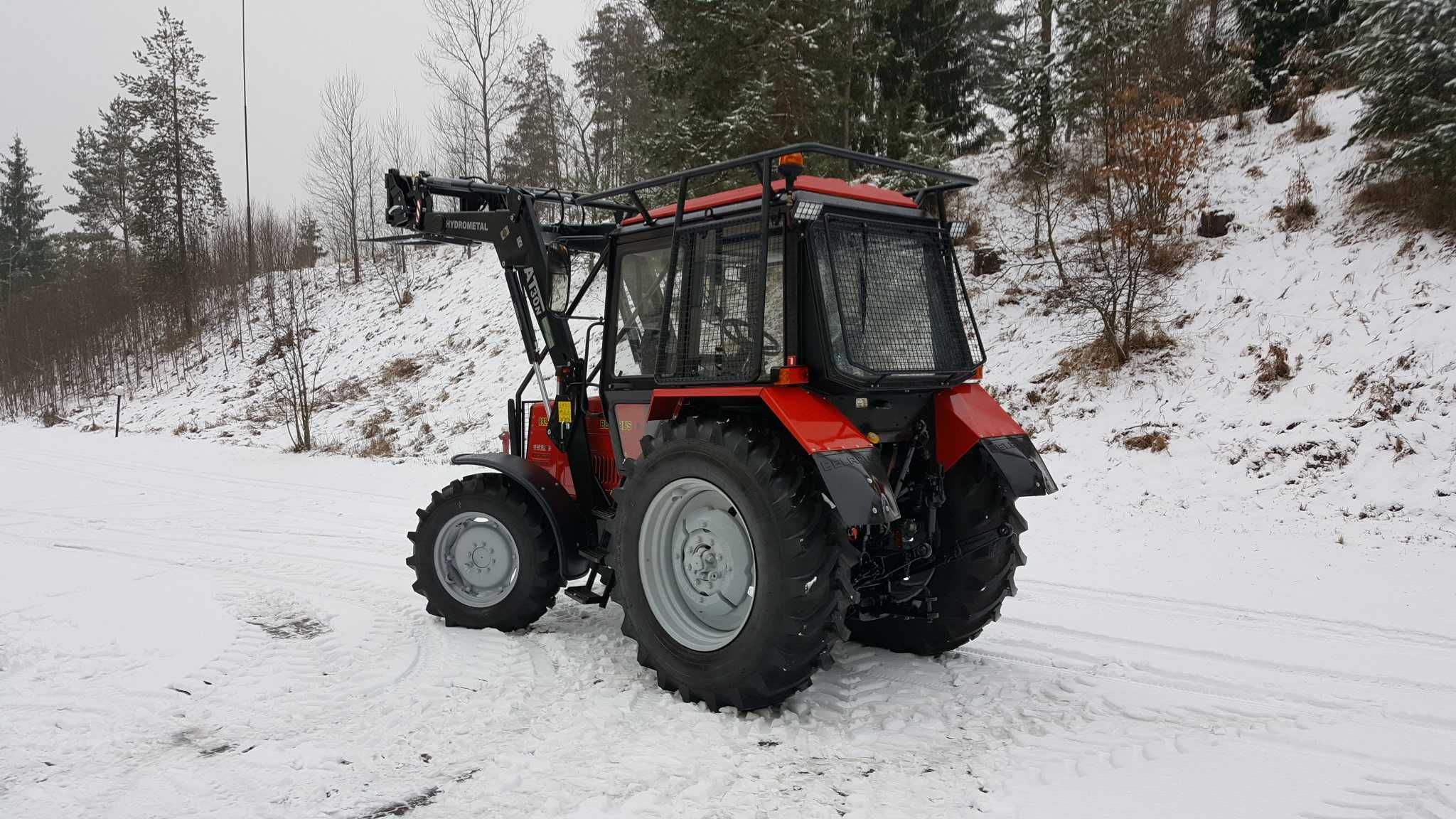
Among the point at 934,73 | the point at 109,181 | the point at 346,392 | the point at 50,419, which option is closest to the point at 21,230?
the point at 109,181

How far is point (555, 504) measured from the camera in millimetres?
4723

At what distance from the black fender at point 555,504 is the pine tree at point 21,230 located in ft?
155

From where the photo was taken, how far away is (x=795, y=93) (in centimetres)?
1169

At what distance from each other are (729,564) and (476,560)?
5.94 feet

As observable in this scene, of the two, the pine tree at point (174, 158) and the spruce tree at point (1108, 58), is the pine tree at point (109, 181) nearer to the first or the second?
the pine tree at point (174, 158)

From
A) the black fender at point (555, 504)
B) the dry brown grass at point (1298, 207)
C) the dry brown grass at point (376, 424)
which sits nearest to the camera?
the black fender at point (555, 504)

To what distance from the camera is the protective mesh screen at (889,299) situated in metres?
3.74

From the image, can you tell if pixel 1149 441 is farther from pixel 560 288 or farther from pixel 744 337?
pixel 560 288

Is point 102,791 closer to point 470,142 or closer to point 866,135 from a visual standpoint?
point 866,135

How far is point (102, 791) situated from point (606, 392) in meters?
2.67

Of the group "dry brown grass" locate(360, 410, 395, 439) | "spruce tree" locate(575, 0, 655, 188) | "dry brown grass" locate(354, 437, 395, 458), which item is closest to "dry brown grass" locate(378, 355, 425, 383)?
"dry brown grass" locate(360, 410, 395, 439)

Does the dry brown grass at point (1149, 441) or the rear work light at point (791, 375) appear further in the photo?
the dry brown grass at point (1149, 441)

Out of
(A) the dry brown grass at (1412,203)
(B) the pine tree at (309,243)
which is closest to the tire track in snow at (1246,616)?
(A) the dry brown grass at (1412,203)

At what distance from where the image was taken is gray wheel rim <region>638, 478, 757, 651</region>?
3832 mm
